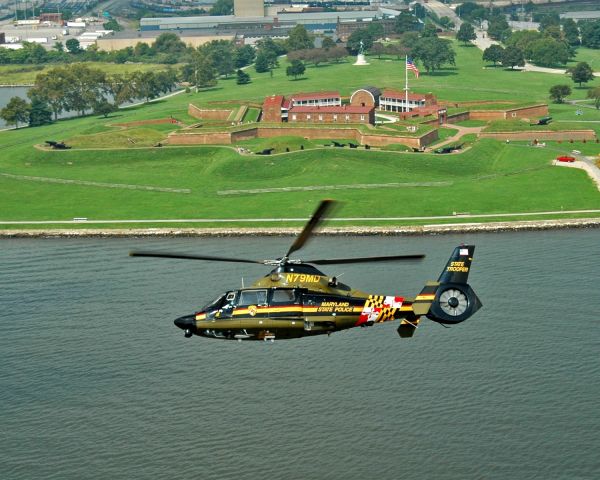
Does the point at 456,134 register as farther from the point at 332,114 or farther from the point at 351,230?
the point at 351,230

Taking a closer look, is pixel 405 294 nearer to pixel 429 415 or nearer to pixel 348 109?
pixel 429 415

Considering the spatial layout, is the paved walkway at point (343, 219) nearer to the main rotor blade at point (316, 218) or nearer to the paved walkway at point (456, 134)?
the paved walkway at point (456, 134)

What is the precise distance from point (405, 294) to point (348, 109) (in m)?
103

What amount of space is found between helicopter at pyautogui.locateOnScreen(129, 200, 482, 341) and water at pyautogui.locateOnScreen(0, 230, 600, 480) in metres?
8.98

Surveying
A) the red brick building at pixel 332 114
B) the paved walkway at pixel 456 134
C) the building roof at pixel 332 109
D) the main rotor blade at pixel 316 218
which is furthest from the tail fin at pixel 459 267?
the building roof at pixel 332 109

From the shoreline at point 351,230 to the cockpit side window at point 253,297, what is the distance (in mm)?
58721

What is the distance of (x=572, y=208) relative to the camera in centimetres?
12694

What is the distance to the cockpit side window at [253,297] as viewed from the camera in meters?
60.9

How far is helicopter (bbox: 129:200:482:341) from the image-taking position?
200 feet

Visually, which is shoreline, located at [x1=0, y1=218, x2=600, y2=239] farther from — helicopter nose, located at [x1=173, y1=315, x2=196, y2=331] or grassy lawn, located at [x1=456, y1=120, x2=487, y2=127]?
grassy lawn, located at [x1=456, y1=120, x2=487, y2=127]

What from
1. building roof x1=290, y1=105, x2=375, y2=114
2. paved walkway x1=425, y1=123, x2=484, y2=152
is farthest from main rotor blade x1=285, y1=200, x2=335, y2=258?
building roof x1=290, y1=105, x2=375, y2=114

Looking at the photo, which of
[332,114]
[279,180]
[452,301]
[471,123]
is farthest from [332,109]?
[452,301]

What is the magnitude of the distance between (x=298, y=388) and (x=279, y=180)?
246 ft

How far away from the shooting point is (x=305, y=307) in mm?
60844
